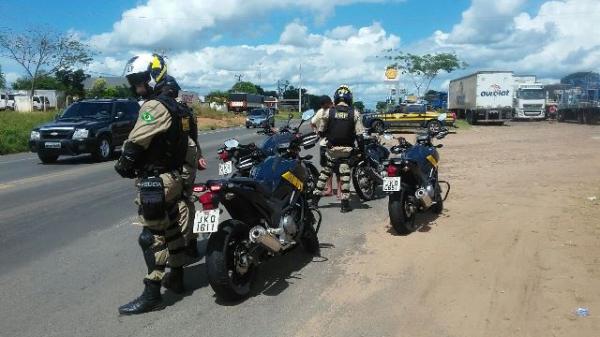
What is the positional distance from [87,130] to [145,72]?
496 inches

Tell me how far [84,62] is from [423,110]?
40.7 meters

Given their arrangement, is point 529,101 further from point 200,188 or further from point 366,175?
point 200,188

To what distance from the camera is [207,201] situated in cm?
458

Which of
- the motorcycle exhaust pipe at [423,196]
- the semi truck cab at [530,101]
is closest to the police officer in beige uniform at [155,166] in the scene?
the motorcycle exhaust pipe at [423,196]

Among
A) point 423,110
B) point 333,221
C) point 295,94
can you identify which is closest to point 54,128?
point 333,221

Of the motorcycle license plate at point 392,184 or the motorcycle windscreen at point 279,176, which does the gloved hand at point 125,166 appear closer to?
the motorcycle windscreen at point 279,176

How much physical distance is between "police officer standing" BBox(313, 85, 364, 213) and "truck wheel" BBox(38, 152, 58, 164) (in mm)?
10631

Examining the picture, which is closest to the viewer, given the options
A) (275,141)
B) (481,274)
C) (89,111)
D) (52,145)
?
(481,274)

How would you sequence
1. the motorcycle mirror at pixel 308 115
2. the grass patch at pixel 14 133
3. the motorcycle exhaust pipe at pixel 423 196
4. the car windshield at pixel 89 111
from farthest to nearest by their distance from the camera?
the grass patch at pixel 14 133 → the car windshield at pixel 89 111 → the motorcycle mirror at pixel 308 115 → the motorcycle exhaust pipe at pixel 423 196

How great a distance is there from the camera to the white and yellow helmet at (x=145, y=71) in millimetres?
4551

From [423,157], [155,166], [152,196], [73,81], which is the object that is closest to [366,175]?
[423,157]

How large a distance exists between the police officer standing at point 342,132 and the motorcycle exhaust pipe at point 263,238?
3.66 m

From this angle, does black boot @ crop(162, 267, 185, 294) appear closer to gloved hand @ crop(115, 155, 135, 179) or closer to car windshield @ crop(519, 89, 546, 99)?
gloved hand @ crop(115, 155, 135, 179)

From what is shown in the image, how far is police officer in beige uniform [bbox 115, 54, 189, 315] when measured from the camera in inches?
173
